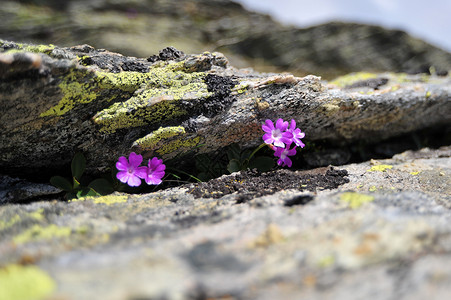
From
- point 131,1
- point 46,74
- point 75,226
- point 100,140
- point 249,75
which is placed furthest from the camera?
point 131,1

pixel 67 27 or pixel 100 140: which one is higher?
pixel 67 27

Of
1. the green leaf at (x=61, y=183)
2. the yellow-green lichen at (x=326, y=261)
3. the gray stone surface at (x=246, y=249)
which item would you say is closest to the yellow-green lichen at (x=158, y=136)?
the green leaf at (x=61, y=183)

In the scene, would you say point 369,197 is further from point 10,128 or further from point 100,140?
point 10,128

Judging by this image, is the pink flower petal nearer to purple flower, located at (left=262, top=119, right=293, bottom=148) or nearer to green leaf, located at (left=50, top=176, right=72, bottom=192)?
green leaf, located at (left=50, top=176, right=72, bottom=192)

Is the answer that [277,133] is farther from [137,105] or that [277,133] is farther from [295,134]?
[137,105]

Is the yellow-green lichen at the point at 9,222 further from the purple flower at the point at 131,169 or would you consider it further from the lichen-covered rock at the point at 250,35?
the lichen-covered rock at the point at 250,35

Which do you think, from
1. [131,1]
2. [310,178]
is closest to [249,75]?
[310,178]

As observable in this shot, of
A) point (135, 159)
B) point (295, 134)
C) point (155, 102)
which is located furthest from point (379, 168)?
point (135, 159)
